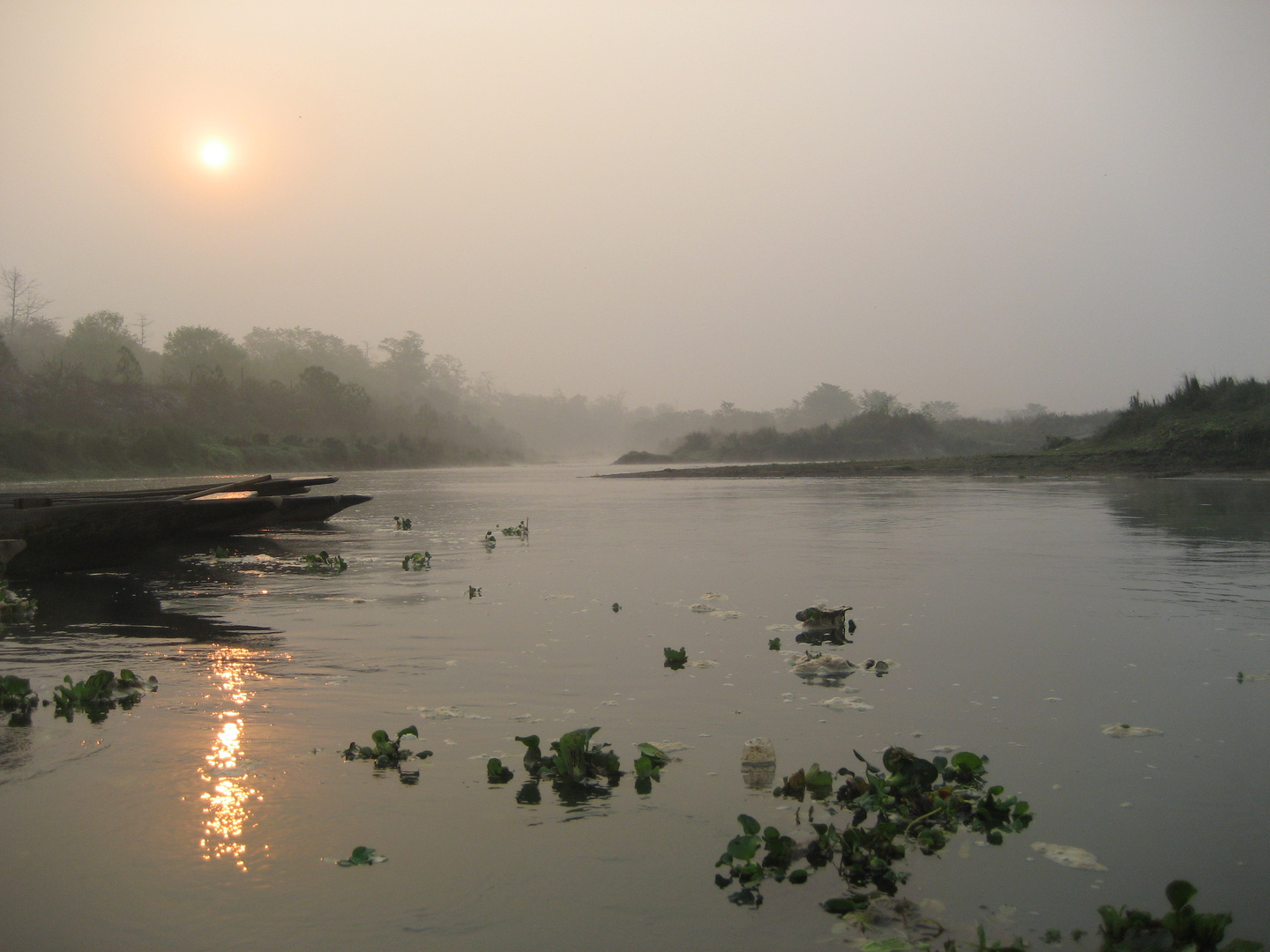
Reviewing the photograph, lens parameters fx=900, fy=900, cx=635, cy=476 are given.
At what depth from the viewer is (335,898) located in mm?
2529

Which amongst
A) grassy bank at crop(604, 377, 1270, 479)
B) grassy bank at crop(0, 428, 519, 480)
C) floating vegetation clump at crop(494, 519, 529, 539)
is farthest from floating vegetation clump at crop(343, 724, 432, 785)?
grassy bank at crop(0, 428, 519, 480)

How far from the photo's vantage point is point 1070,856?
275 centimetres

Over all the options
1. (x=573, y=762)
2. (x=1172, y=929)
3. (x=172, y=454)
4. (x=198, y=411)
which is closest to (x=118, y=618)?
(x=573, y=762)

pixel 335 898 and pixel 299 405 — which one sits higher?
pixel 299 405

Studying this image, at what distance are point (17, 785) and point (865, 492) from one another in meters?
23.9

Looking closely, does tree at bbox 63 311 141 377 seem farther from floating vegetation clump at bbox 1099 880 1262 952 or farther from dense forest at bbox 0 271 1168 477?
floating vegetation clump at bbox 1099 880 1262 952

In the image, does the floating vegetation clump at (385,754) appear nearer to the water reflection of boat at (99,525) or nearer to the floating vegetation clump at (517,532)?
the water reflection of boat at (99,525)

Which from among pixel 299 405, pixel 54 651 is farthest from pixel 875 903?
pixel 299 405

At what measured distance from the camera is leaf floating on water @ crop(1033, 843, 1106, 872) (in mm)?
2695

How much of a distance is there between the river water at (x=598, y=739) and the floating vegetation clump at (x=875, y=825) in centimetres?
7

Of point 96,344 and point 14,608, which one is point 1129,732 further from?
point 96,344

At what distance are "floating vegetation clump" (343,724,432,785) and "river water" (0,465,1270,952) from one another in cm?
Result: 6

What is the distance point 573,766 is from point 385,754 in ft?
2.56

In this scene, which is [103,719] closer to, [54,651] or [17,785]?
[17,785]
